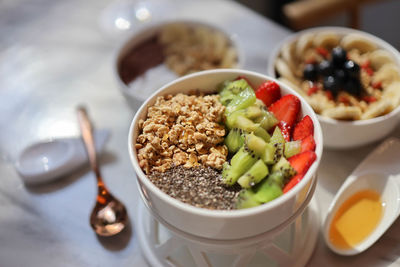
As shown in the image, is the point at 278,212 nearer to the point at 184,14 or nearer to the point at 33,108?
the point at 33,108

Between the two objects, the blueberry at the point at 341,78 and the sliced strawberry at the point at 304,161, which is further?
the blueberry at the point at 341,78

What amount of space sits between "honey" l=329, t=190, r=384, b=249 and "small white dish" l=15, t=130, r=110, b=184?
643 millimetres

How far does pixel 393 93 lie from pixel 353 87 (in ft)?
0.32

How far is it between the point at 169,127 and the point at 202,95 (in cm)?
12

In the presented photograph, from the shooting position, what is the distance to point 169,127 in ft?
2.44

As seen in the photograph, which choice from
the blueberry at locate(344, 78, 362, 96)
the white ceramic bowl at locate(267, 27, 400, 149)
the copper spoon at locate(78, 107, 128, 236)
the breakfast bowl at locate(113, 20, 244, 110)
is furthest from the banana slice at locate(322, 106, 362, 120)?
the copper spoon at locate(78, 107, 128, 236)

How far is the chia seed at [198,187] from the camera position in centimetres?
64

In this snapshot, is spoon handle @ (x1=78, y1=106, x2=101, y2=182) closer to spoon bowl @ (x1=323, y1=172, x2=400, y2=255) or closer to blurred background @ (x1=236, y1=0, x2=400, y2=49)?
spoon bowl @ (x1=323, y1=172, x2=400, y2=255)

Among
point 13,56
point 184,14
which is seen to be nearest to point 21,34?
point 13,56

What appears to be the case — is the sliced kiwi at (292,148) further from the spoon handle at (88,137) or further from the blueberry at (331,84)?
the spoon handle at (88,137)

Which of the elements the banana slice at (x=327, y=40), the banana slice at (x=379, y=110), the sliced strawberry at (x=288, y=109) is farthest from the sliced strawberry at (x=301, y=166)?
the banana slice at (x=327, y=40)

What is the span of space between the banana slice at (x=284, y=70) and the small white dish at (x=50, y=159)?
54 centimetres

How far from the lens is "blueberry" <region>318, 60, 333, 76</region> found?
41.6 inches

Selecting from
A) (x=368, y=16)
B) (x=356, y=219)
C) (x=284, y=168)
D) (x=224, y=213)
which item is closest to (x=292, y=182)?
(x=284, y=168)
